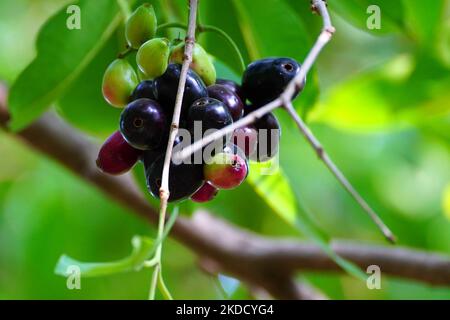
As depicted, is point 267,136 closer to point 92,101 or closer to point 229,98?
point 229,98

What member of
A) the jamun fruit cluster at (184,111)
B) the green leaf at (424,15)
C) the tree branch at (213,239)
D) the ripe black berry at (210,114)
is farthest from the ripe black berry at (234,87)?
the tree branch at (213,239)

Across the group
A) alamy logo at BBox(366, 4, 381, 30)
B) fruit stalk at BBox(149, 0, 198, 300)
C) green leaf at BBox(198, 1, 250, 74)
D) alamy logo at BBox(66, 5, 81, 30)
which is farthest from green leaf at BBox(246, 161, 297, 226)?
fruit stalk at BBox(149, 0, 198, 300)

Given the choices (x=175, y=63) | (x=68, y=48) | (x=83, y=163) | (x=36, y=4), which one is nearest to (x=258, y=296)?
(x=83, y=163)

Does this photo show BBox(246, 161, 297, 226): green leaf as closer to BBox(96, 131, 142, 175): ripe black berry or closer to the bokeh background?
BBox(96, 131, 142, 175): ripe black berry

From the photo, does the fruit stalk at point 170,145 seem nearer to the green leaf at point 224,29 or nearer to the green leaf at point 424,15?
the green leaf at point 224,29

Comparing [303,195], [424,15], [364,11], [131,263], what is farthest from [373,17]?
[303,195]

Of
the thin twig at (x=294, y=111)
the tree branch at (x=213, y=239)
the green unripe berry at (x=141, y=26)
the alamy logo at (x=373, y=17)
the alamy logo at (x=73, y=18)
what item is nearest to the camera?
the thin twig at (x=294, y=111)
